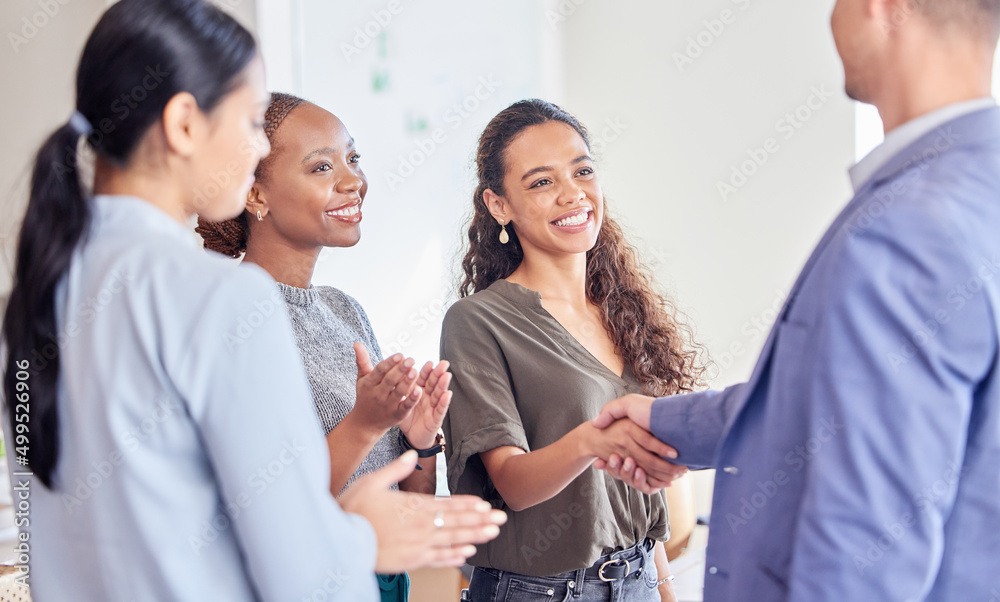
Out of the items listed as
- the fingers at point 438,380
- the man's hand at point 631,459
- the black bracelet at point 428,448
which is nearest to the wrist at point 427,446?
the black bracelet at point 428,448

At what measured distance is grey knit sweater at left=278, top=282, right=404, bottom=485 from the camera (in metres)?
1.50

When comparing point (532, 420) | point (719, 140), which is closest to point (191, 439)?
point (532, 420)

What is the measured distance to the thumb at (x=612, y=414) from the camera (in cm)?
140

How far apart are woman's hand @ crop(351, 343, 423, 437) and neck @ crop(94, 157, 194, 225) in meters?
0.51

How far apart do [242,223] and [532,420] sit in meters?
0.78

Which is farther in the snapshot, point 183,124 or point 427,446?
point 427,446

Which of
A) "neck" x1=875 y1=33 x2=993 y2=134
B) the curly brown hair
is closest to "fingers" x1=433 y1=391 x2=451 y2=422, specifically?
the curly brown hair

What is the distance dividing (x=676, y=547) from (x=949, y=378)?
1421mm

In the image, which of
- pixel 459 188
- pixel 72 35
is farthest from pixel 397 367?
pixel 459 188

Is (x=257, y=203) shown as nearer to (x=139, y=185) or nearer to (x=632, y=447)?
(x=139, y=185)

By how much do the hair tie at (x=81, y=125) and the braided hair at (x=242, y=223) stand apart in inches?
31.2

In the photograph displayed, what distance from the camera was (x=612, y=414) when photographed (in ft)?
4.59

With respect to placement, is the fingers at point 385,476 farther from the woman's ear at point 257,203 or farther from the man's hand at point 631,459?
the woman's ear at point 257,203

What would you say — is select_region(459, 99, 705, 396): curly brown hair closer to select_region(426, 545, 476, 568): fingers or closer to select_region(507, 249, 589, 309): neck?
select_region(507, 249, 589, 309): neck
